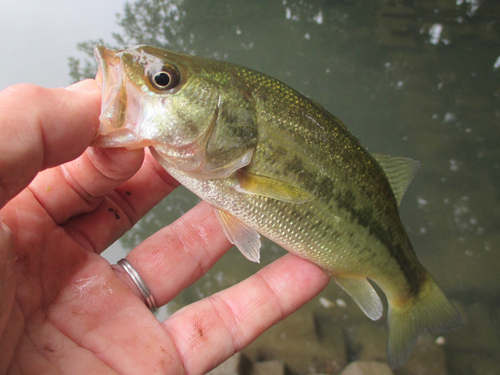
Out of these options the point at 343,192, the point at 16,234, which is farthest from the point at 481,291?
the point at 16,234

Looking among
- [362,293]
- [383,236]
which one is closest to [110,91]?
[383,236]

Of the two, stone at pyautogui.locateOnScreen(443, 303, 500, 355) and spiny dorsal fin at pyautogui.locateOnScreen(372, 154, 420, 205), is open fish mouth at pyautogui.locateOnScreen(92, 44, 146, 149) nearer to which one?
spiny dorsal fin at pyautogui.locateOnScreen(372, 154, 420, 205)

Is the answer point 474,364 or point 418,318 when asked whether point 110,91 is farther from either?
point 474,364

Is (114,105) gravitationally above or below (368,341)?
above

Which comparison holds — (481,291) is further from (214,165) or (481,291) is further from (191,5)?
(191,5)

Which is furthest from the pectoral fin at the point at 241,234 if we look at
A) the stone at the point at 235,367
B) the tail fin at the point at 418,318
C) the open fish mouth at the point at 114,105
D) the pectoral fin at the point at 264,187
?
the stone at the point at 235,367

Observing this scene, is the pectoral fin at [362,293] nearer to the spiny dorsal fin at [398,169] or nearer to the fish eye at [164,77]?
the spiny dorsal fin at [398,169]
